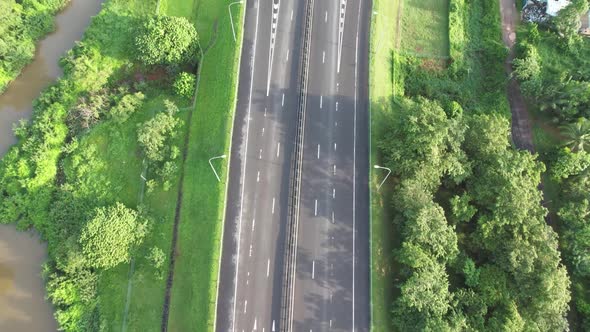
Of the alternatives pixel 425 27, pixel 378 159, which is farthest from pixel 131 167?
pixel 425 27

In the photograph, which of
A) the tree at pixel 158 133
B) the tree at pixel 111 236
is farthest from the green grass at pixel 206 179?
the tree at pixel 111 236

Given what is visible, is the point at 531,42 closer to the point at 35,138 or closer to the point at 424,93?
the point at 424,93

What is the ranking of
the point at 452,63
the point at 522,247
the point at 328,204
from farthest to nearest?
the point at 452,63, the point at 328,204, the point at 522,247

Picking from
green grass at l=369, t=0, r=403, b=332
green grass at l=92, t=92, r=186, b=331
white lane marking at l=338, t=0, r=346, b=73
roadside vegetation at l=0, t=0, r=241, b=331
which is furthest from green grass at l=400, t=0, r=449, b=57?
green grass at l=92, t=92, r=186, b=331

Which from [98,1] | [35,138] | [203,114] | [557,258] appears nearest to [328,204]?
[203,114]

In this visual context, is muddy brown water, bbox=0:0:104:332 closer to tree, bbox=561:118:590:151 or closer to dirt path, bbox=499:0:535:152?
dirt path, bbox=499:0:535:152

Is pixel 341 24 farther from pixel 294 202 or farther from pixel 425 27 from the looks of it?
pixel 294 202

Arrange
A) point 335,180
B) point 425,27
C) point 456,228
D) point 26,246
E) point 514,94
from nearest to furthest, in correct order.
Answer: point 456,228
point 26,246
point 335,180
point 514,94
point 425,27

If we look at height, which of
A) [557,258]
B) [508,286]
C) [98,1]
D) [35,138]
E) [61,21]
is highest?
[98,1]
